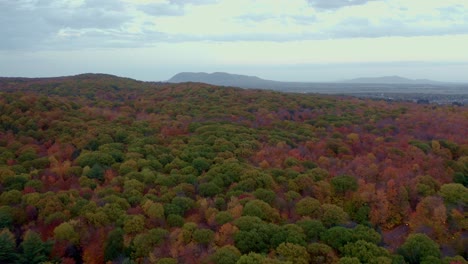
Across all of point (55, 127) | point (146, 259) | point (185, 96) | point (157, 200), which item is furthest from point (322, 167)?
point (185, 96)

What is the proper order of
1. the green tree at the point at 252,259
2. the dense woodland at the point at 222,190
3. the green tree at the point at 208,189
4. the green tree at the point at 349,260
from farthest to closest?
1. the green tree at the point at 208,189
2. the dense woodland at the point at 222,190
3. the green tree at the point at 349,260
4. the green tree at the point at 252,259

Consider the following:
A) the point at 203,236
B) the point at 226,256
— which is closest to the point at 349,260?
the point at 226,256

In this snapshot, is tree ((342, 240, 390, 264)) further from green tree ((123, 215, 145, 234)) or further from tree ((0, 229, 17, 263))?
tree ((0, 229, 17, 263))

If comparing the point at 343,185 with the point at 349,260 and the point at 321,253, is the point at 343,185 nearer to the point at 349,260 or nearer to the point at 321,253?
the point at 321,253

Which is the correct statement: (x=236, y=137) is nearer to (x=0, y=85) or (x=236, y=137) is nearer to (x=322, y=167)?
(x=322, y=167)

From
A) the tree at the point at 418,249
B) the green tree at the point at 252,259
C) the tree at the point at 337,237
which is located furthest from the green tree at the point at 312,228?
the tree at the point at 418,249

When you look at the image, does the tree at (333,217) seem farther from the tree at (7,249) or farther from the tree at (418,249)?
the tree at (7,249)
